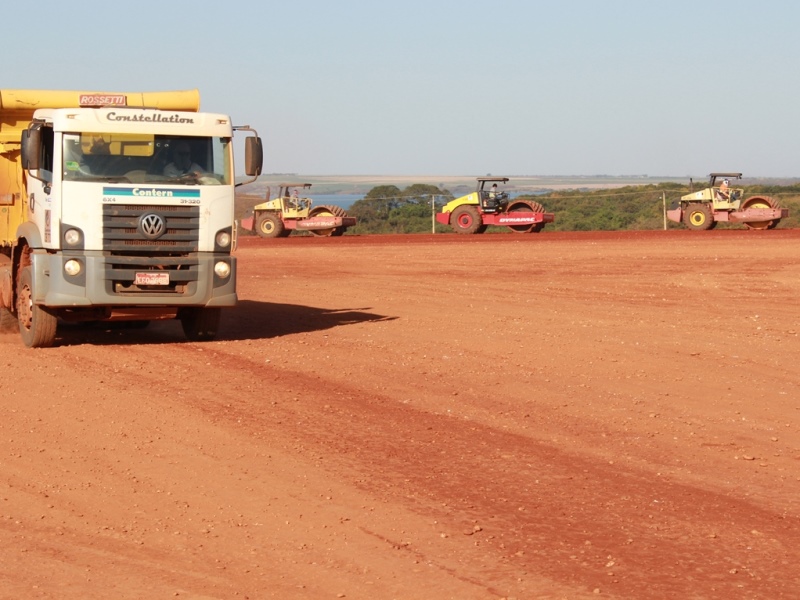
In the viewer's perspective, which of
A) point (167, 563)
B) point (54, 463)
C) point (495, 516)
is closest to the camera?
point (167, 563)

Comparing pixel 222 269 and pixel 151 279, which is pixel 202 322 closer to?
pixel 222 269

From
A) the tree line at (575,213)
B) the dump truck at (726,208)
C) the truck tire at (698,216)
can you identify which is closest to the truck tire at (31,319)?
the dump truck at (726,208)

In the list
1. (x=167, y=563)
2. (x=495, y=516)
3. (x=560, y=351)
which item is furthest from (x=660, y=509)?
(x=560, y=351)

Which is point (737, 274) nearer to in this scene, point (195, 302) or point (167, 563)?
point (195, 302)

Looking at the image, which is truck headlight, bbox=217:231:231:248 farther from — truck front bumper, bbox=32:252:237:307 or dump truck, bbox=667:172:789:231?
dump truck, bbox=667:172:789:231

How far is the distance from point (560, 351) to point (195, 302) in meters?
4.38

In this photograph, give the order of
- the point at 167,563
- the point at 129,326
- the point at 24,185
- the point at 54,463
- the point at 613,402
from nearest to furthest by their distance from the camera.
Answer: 1. the point at 167,563
2. the point at 54,463
3. the point at 613,402
4. the point at 24,185
5. the point at 129,326

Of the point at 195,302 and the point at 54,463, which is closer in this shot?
the point at 54,463

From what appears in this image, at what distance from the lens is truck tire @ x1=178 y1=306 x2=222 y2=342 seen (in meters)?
15.7

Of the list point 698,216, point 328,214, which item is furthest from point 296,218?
point 698,216

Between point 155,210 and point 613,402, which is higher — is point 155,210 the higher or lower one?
the higher one

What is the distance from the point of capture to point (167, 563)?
693 centimetres

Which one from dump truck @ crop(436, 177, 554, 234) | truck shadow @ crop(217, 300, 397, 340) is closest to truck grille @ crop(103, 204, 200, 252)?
truck shadow @ crop(217, 300, 397, 340)

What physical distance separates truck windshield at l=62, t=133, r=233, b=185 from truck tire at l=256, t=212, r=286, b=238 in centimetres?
2826
